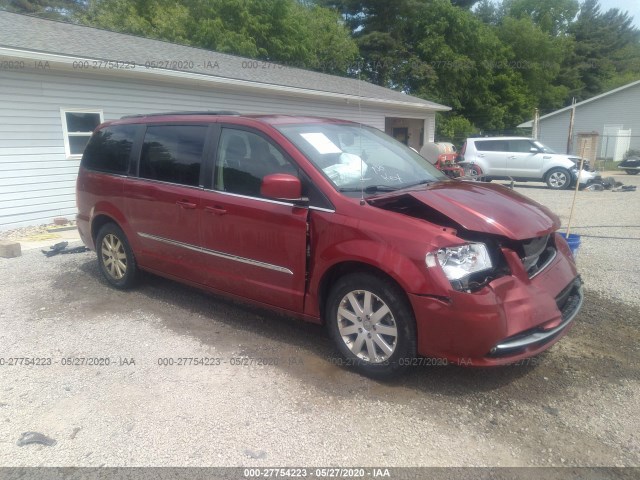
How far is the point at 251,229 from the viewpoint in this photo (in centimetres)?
398

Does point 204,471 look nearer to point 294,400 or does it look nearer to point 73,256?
point 294,400

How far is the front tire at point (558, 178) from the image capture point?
16.9 meters

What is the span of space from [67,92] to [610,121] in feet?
114

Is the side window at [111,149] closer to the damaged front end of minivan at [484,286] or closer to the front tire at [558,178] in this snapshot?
the damaged front end of minivan at [484,286]

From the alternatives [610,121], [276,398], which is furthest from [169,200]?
[610,121]

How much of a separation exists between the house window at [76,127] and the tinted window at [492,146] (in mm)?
13612

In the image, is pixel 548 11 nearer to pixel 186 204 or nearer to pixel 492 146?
pixel 492 146

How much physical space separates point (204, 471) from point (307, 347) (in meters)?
1.55

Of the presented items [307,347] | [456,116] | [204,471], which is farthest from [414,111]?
[204,471]

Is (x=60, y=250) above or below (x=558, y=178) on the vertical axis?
below

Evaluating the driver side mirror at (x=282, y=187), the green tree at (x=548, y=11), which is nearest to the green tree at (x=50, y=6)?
the driver side mirror at (x=282, y=187)

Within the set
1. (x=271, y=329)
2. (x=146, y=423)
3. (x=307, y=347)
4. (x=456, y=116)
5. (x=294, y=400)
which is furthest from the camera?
(x=456, y=116)

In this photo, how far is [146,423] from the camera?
10.1 feet

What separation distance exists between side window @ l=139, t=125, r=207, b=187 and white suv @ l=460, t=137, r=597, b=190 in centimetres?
1414
